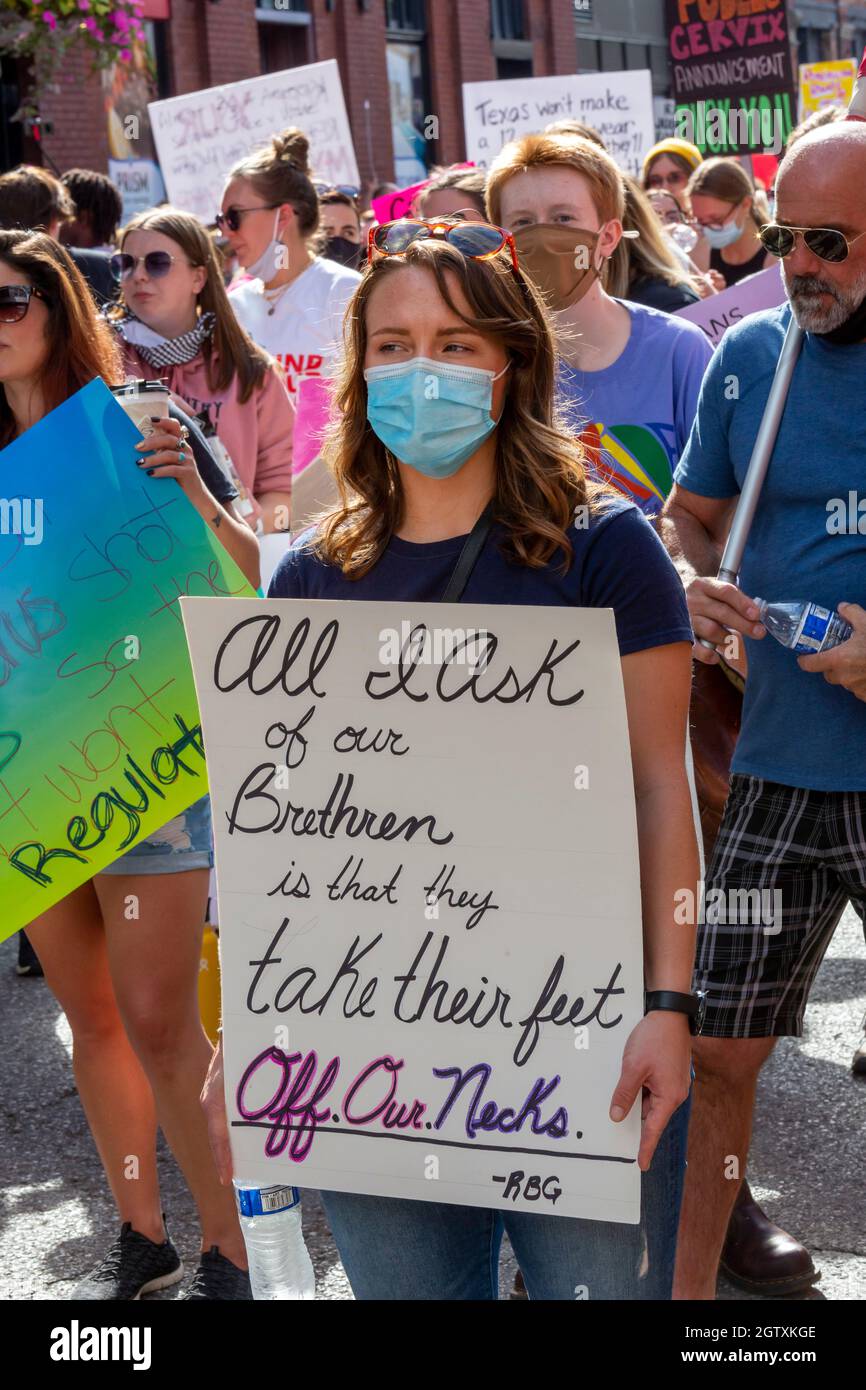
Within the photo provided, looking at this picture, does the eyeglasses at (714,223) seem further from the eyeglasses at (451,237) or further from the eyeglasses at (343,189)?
the eyeglasses at (451,237)

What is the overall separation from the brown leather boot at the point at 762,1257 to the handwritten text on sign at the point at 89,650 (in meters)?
1.47

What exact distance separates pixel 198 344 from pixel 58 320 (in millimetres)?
1236

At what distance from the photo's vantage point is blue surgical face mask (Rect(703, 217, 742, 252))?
8.02 metres

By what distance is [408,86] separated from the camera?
22125 mm

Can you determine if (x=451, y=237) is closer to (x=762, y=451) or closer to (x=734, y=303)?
(x=762, y=451)

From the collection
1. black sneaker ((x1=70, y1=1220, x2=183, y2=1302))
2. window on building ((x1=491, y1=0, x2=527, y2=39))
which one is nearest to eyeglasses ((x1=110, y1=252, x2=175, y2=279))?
black sneaker ((x1=70, y1=1220, x2=183, y2=1302))

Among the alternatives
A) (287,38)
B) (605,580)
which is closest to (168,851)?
(605,580)

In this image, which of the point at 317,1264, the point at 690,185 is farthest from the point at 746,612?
the point at 690,185

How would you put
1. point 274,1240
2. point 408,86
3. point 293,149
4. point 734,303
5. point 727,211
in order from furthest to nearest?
1. point 408,86
2. point 727,211
3. point 293,149
4. point 734,303
5. point 274,1240

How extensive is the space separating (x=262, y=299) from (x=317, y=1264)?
351 cm

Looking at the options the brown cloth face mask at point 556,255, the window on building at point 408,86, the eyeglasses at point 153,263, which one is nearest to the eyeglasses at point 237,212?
the eyeglasses at point 153,263
